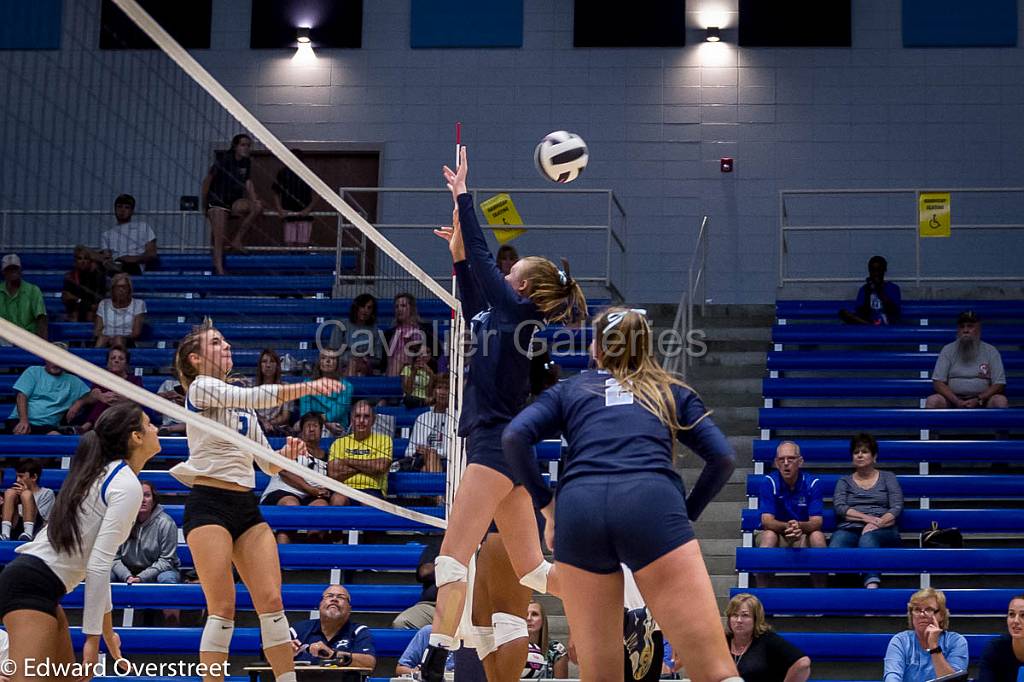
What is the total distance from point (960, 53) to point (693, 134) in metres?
3.54

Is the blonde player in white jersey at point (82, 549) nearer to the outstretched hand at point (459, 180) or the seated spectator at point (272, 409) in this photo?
the outstretched hand at point (459, 180)

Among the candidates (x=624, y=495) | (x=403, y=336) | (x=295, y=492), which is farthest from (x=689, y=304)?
(x=624, y=495)

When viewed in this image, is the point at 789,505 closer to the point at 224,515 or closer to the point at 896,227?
the point at 224,515

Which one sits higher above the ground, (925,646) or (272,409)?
(272,409)

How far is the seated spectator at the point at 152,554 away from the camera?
35.2 feet

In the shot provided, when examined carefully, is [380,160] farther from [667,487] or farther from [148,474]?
[667,487]

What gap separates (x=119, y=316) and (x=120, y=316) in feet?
0.04

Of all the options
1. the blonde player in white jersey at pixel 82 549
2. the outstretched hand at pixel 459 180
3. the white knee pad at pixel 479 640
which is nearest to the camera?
the blonde player in white jersey at pixel 82 549

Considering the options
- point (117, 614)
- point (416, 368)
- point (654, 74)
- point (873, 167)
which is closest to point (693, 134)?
point (654, 74)

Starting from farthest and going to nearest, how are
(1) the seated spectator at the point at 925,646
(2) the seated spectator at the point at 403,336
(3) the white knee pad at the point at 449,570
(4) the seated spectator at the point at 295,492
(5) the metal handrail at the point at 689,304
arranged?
(5) the metal handrail at the point at 689,304, (2) the seated spectator at the point at 403,336, (4) the seated spectator at the point at 295,492, (1) the seated spectator at the point at 925,646, (3) the white knee pad at the point at 449,570

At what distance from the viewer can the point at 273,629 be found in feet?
21.0

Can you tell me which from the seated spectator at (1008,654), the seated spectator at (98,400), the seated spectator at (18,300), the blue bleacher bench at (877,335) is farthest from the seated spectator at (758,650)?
the seated spectator at (18,300)

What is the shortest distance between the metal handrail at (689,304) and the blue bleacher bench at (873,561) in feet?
6.69

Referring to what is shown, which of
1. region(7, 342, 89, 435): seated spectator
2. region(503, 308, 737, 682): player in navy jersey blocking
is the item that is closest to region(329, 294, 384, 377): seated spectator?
region(7, 342, 89, 435): seated spectator
